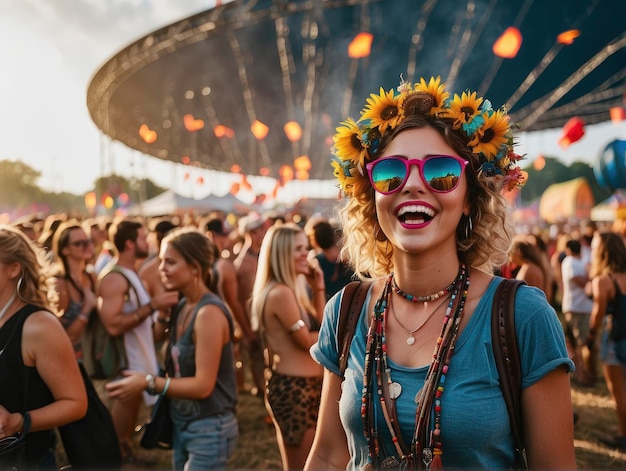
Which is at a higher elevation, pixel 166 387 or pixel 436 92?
pixel 436 92

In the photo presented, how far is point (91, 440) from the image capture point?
2.42 metres

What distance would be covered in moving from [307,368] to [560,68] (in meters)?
21.9

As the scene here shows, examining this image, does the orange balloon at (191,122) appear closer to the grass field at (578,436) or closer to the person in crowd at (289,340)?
the grass field at (578,436)

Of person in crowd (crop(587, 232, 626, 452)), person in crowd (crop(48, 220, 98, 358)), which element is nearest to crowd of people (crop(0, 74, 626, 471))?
person in crowd (crop(48, 220, 98, 358))

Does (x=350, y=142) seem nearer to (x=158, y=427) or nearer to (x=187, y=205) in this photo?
(x=158, y=427)

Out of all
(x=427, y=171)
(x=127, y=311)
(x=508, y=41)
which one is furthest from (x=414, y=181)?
(x=508, y=41)

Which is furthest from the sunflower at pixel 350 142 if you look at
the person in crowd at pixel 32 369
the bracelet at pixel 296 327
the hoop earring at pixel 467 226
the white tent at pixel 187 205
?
the white tent at pixel 187 205

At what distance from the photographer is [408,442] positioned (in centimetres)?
144

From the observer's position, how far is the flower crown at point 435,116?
63.1 inches

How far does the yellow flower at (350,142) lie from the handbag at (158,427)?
6.36ft

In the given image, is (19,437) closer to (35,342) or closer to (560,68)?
(35,342)

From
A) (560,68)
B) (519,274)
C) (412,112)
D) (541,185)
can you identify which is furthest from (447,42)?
(541,185)

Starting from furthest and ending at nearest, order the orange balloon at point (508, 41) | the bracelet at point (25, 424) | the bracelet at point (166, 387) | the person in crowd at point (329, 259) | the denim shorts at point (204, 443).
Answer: the orange balloon at point (508, 41)
the person in crowd at point (329, 259)
the denim shorts at point (204, 443)
the bracelet at point (166, 387)
the bracelet at point (25, 424)

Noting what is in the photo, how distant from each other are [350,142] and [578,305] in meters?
6.13
